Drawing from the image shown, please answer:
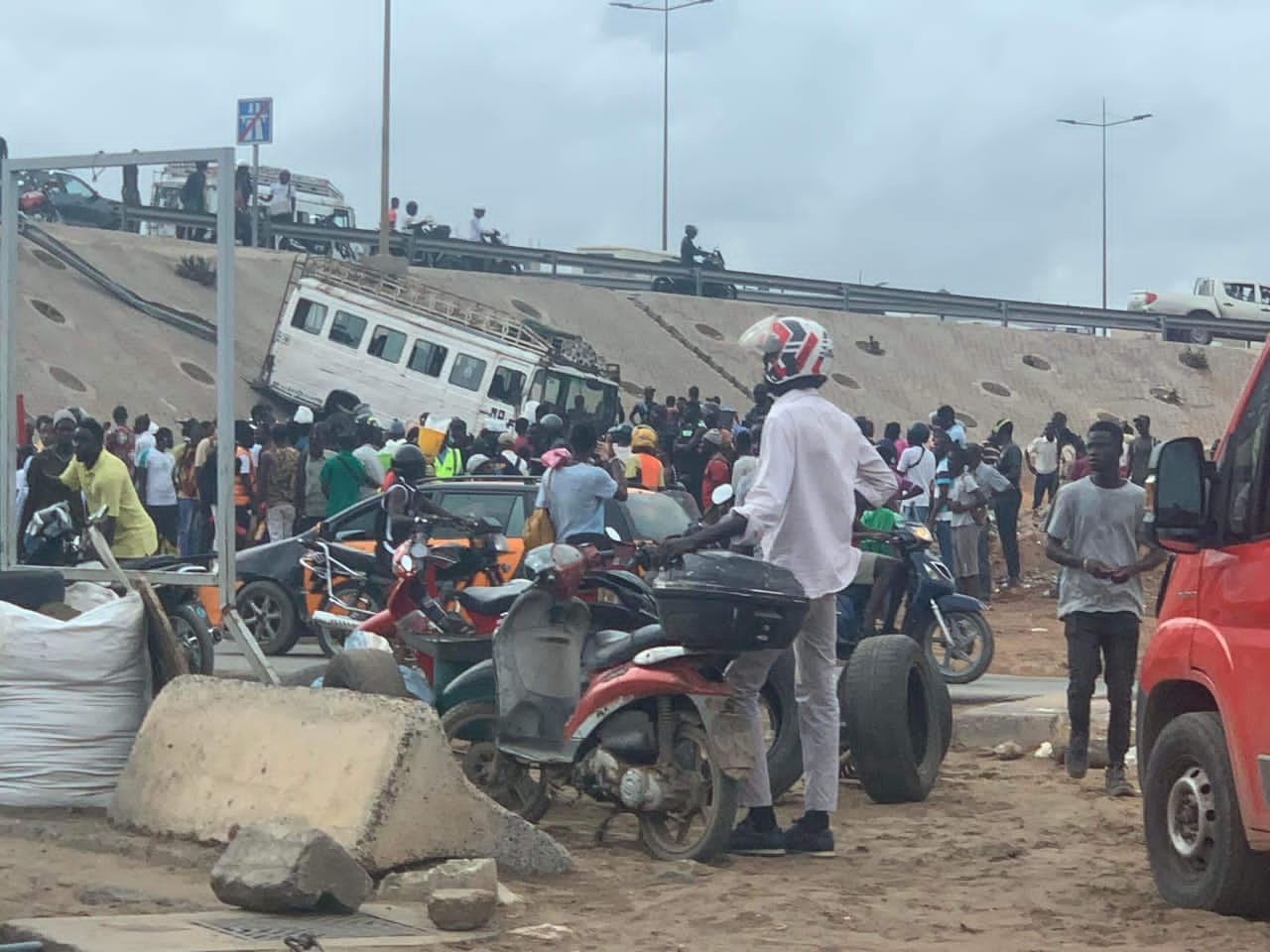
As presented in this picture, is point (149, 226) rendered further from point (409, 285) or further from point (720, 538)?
point (720, 538)

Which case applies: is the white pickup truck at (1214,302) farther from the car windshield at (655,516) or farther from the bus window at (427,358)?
the car windshield at (655,516)

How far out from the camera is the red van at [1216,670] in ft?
20.2

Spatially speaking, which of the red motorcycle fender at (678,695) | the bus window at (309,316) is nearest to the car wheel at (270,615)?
the red motorcycle fender at (678,695)

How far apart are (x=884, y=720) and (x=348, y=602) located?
638cm

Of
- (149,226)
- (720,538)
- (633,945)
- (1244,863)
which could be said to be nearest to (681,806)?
(720,538)

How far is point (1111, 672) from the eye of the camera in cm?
963

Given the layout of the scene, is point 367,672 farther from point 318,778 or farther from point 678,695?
point 678,695

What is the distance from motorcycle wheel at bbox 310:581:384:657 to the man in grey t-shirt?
6.05 m

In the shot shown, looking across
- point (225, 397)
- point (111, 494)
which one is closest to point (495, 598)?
point (225, 397)

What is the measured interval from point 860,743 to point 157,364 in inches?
1148

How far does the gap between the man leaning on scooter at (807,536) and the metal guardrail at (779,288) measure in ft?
113

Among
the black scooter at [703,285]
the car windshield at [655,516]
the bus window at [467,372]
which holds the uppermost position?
the black scooter at [703,285]

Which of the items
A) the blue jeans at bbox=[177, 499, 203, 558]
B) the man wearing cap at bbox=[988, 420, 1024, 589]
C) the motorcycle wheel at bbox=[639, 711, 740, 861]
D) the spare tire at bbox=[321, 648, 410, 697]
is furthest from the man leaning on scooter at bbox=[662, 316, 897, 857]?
the man wearing cap at bbox=[988, 420, 1024, 589]

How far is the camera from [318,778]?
23.7 ft
